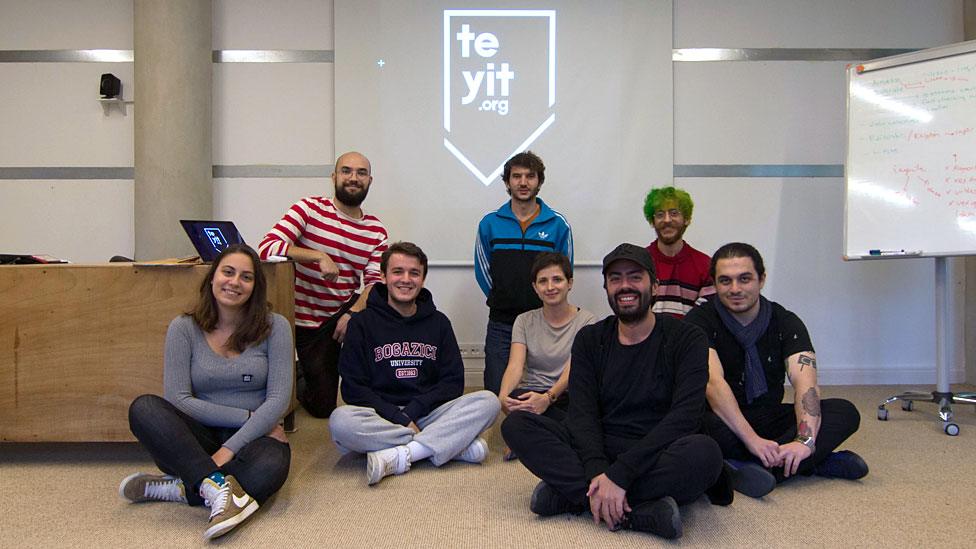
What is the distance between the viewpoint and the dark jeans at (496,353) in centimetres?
330

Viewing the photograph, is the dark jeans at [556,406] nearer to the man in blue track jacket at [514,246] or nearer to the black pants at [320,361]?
the man in blue track jacket at [514,246]

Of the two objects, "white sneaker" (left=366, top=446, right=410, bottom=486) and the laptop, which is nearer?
"white sneaker" (left=366, top=446, right=410, bottom=486)

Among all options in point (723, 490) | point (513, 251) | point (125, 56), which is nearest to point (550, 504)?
point (723, 490)

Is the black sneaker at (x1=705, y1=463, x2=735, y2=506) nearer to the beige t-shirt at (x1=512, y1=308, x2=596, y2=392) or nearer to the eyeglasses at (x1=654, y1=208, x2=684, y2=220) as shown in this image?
the beige t-shirt at (x1=512, y1=308, x2=596, y2=392)

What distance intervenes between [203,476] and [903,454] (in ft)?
8.50

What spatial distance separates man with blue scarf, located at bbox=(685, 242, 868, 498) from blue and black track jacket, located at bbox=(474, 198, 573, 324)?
974 mm

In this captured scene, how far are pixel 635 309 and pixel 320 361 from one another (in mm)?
1835

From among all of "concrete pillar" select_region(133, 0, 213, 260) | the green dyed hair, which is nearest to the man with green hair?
the green dyed hair

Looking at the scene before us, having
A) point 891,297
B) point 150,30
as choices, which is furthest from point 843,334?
point 150,30

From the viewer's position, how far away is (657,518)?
1.90 metres

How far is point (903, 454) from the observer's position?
277 cm

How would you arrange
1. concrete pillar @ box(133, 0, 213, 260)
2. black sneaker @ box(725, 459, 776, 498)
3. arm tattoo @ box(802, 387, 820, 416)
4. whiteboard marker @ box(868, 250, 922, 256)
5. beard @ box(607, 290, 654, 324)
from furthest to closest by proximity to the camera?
1. concrete pillar @ box(133, 0, 213, 260)
2. whiteboard marker @ box(868, 250, 922, 256)
3. arm tattoo @ box(802, 387, 820, 416)
4. black sneaker @ box(725, 459, 776, 498)
5. beard @ box(607, 290, 654, 324)

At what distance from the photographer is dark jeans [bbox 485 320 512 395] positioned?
3.30 metres

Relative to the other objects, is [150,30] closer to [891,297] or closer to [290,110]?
[290,110]
